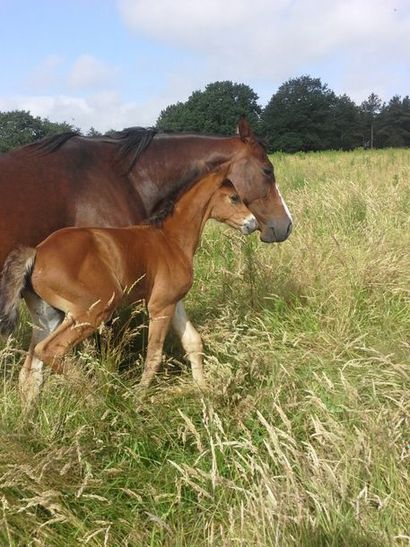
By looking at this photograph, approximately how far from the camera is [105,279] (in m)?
3.35

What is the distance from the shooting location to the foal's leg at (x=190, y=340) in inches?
146

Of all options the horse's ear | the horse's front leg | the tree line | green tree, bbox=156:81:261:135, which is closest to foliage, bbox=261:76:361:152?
the tree line

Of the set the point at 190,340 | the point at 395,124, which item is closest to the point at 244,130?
the point at 190,340

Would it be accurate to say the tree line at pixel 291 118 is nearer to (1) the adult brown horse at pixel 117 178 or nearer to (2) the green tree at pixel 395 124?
(2) the green tree at pixel 395 124

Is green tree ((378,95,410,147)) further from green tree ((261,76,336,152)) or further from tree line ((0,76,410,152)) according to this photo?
green tree ((261,76,336,152))

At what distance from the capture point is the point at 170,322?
12.7 ft

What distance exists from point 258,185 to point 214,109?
2376 inches

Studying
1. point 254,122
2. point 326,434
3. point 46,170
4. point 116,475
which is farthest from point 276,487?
point 254,122

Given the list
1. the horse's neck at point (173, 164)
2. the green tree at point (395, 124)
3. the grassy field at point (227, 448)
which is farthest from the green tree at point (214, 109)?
the grassy field at point (227, 448)

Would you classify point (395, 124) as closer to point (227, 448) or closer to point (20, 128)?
point (20, 128)

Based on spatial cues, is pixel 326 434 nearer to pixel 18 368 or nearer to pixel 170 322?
pixel 170 322

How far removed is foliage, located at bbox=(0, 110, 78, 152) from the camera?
51000mm

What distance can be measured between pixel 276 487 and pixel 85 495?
76 cm

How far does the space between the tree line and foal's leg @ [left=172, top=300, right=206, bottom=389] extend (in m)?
52.1
